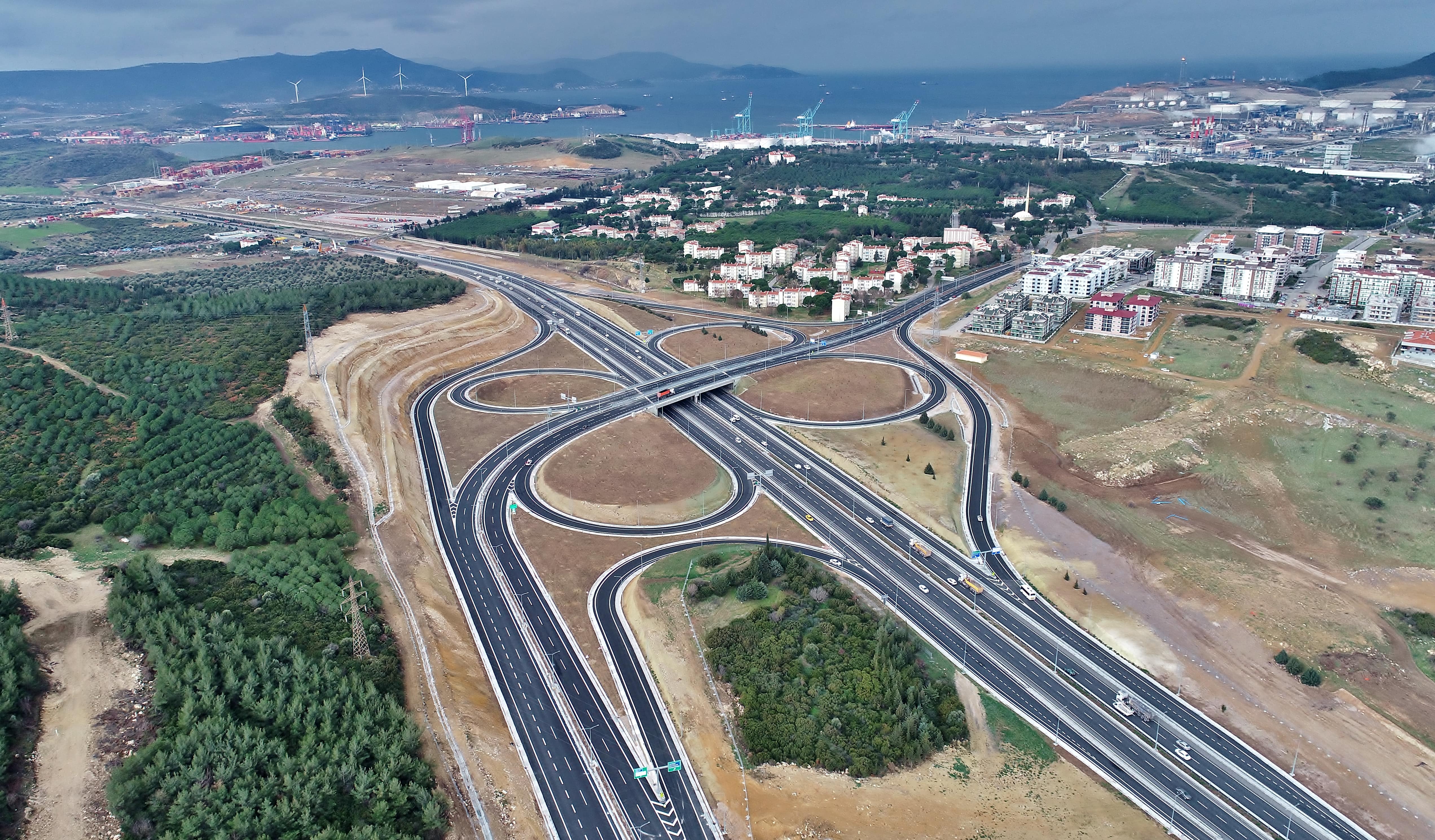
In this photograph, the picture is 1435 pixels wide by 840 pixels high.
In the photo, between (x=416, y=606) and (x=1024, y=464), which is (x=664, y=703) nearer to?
(x=416, y=606)

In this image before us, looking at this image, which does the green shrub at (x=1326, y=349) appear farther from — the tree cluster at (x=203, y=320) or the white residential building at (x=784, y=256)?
the tree cluster at (x=203, y=320)

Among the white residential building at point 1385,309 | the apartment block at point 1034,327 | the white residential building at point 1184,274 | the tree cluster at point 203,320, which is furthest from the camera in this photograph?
the white residential building at point 1184,274

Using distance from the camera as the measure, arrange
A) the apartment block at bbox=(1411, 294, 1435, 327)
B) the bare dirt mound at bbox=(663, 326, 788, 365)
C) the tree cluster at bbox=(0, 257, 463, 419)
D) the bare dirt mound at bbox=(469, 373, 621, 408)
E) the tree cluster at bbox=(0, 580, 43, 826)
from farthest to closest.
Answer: the bare dirt mound at bbox=(663, 326, 788, 365) → the apartment block at bbox=(1411, 294, 1435, 327) → the bare dirt mound at bbox=(469, 373, 621, 408) → the tree cluster at bbox=(0, 257, 463, 419) → the tree cluster at bbox=(0, 580, 43, 826)

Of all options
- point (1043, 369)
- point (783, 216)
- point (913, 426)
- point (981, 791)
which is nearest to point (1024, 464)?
point (913, 426)

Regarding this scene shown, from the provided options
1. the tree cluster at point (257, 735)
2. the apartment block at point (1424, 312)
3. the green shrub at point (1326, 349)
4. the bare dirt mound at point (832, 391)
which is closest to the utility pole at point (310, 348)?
the tree cluster at point (257, 735)

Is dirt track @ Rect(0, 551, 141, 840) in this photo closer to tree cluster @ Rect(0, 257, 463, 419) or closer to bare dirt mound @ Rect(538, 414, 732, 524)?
tree cluster @ Rect(0, 257, 463, 419)

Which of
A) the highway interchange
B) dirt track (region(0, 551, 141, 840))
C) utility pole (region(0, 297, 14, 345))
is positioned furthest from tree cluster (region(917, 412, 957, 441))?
utility pole (region(0, 297, 14, 345))
